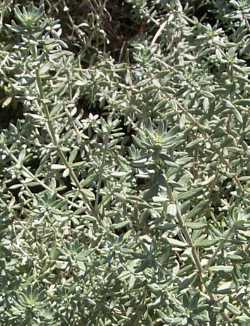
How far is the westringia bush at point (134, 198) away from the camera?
69.5 inches

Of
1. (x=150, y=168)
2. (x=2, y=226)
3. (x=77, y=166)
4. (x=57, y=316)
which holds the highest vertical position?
(x=150, y=168)

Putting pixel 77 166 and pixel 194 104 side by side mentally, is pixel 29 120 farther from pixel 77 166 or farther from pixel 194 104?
pixel 194 104

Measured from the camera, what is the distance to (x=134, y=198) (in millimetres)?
1893

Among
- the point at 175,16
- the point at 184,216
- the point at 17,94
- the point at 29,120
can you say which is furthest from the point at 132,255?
the point at 175,16

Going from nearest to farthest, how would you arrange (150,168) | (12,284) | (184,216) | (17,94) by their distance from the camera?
(150,168), (184,216), (12,284), (17,94)

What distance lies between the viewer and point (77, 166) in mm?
2018

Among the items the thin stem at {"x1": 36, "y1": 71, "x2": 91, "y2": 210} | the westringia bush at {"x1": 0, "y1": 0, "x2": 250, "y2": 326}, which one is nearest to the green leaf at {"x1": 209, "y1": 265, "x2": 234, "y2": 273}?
the westringia bush at {"x1": 0, "y1": 0, "x2": 250, "y2": 326}

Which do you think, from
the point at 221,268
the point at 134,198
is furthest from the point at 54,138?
the point at 221,268

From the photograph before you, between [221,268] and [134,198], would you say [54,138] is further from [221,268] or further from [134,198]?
[221,268]

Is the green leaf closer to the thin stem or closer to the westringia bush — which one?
the westringia bush

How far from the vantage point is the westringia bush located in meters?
1.76

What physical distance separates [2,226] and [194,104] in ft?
2.09

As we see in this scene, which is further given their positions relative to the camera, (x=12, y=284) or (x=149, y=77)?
(x=149, y=77)

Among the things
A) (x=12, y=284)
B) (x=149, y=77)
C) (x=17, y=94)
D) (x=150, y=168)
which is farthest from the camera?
(x=17, y=94)
